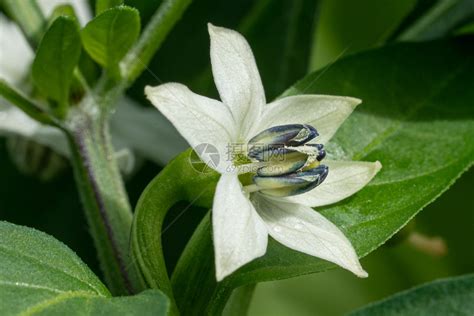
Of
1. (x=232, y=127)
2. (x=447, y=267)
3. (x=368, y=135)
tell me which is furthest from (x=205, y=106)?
(x=447, y=267)

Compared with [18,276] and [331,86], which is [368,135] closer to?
[331,86]

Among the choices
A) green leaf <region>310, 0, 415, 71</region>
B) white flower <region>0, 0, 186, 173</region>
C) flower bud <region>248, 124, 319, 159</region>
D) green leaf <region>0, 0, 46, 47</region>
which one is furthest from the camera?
green leaf <region>310, 0, 415, 71</region>

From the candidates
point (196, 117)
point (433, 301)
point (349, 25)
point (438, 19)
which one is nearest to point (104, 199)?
point (196, 117)

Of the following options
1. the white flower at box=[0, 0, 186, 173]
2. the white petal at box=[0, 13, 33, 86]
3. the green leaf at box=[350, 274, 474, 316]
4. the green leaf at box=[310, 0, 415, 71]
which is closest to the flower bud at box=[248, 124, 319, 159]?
the green leaf at box=[350, 274, 474, 316]

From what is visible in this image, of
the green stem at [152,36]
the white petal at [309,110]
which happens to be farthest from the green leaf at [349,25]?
the white petal at [309,110]

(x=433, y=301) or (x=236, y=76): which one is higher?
(x=236, y=76)

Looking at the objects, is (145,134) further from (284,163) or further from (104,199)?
(284,163)

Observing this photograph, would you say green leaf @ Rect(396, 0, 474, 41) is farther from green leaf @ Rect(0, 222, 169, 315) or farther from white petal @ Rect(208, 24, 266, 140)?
green leaf @ Rect(0, 222, 169, 315)
